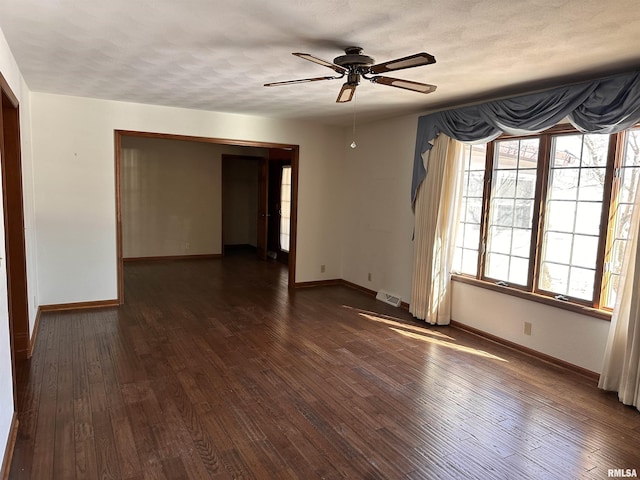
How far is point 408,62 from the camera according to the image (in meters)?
2.43

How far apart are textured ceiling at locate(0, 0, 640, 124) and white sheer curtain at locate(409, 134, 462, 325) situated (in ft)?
2.42

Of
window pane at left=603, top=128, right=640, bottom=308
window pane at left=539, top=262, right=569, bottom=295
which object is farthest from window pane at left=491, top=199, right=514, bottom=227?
window pane at left=603, top=128, right=640, bottom=308

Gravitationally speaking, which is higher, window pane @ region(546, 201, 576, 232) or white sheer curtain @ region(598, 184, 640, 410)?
window pane @ region(546, 201, 576, 232)

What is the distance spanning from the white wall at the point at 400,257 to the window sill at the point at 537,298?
45 millimetres

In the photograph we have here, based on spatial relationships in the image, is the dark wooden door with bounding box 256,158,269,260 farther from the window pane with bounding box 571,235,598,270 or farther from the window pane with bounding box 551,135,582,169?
the window pane with bounding box 571,235,598,270

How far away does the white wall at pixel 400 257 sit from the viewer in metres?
3.57

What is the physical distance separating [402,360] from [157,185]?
6.11m

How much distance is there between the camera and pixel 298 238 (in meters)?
6.28

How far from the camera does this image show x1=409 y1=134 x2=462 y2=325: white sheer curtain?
4.53 meters

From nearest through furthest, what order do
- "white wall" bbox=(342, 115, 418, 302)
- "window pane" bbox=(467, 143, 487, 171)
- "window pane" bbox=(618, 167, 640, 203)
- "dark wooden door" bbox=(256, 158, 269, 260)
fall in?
"window pane" bbox=(618, 167, 640, 203) < "window pane" bbox=(467, 143, 487, 171) < "white wall" bbox=(342, 115, 418, 302) < "dark wooden door" bbox=(256, 158, 269, 260)

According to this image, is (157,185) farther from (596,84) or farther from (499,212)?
(596,84)

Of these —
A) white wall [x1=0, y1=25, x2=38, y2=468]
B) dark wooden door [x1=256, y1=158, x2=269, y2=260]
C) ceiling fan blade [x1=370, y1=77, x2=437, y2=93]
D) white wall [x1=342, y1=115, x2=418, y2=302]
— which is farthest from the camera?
dark wooden door [x1=256, y1=158, x2=269, y2=260]

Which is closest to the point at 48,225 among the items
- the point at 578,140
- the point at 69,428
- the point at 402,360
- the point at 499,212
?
the point at 69,428

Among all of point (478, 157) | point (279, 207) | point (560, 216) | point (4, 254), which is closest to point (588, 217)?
point (560, 216)
